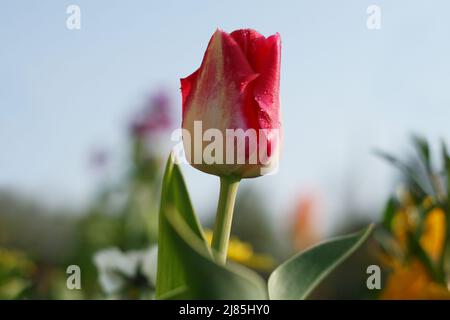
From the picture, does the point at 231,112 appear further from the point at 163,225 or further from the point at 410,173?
the point at 410,173

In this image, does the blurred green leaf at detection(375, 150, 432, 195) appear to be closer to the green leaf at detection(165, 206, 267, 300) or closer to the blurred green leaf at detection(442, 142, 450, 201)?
the blurred green leaf at detection(442, 142, 450, 201)

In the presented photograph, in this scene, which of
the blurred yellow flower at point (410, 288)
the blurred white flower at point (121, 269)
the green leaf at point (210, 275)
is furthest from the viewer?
the blurred white flower at point (121, 269)

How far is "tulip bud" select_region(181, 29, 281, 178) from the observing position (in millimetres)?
403

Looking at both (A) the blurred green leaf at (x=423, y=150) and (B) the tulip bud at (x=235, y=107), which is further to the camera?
(A) the blurred green leaf at (x=423, y=150)

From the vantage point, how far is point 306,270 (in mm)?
402

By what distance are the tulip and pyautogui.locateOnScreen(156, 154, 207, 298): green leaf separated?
17 millimetres

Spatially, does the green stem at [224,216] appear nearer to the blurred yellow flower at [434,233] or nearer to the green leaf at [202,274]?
the green leaf at [202,274]

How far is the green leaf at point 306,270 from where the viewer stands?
393 mm

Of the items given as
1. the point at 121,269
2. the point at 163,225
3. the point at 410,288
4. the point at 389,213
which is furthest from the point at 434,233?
the point at 163,225

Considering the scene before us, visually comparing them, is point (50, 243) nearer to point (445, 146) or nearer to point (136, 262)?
point (136, 262)

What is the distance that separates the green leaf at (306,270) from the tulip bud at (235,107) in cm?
6

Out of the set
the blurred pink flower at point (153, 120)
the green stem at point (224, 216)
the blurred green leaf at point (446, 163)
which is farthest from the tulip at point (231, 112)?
the blurred pink flower at point (153, 120)

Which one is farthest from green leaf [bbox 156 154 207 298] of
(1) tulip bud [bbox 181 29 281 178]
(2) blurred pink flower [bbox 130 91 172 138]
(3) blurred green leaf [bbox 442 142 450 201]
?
(2) blurred pink flower [bbox 130 91 172 138]
